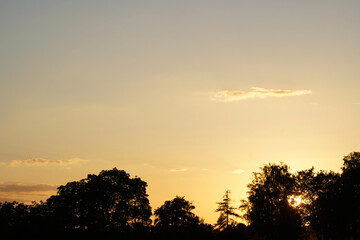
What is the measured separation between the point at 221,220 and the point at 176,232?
23.8 m

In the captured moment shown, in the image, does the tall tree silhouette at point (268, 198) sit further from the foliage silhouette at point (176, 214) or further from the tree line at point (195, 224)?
the foliage silhouette at point (176, 214)

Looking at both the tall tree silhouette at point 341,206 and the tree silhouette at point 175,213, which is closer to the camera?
the tall tree silhouette at point 341,206

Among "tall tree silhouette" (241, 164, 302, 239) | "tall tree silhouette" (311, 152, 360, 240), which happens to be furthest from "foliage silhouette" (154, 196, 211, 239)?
"tall tree silhouette" (311, 152, 360, 240)

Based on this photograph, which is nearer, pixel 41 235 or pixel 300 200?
pixel 41 235

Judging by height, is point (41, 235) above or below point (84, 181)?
below

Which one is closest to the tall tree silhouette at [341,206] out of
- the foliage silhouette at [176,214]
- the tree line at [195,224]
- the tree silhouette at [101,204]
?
the tree line at [195,224]

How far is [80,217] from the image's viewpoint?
98875mm

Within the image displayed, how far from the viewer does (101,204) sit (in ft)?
325

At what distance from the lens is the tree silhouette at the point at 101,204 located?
98188 mm

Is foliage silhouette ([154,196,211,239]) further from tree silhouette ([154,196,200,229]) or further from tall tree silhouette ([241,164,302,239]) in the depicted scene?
tall tree silhouette ([241,164,302,239])

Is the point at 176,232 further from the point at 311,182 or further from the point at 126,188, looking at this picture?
the point at 311,182

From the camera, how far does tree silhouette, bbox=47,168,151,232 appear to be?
98.2 meters

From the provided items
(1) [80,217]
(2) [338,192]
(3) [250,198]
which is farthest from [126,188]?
(2) [338,192]

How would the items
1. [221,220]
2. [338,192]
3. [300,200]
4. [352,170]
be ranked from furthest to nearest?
1. [221,220]
2. [300,200]
3. [338,192]
4. [352,170]
